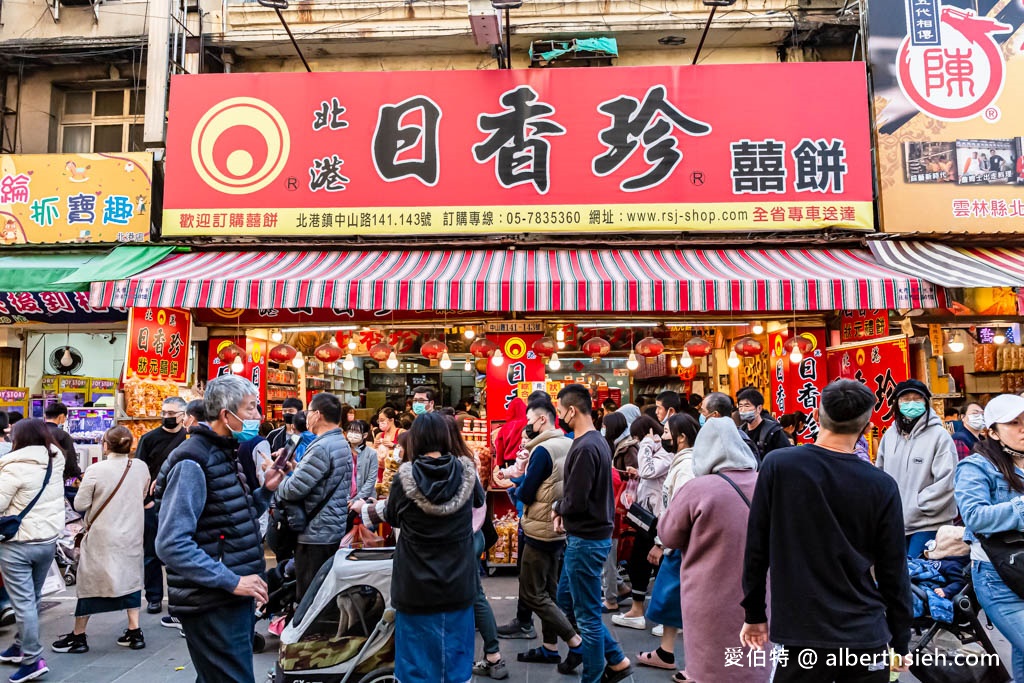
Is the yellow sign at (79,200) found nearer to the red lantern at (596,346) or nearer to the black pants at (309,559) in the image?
the black pants at (309,559)

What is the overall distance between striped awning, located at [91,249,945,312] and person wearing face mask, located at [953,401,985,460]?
4.98 ft

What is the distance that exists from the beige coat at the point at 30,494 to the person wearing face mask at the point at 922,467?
6.84 metres

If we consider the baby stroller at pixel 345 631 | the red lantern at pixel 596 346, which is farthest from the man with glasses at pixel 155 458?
the red lantern at pixel 596 346

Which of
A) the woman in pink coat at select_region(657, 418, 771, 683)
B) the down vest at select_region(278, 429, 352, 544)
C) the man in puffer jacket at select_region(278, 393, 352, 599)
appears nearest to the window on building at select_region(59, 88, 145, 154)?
the man in puffer jacket at select_region(278, 393, 352, 599)

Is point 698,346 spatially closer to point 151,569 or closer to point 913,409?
point 913,409

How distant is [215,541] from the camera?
3.53 meters

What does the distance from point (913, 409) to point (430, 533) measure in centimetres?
430

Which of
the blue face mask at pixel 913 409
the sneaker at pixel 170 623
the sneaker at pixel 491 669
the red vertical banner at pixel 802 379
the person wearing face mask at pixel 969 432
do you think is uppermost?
the red vertical banner at pixel 802 379

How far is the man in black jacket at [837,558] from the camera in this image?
2.99 meters

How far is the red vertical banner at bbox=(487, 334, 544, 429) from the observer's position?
11031 mm

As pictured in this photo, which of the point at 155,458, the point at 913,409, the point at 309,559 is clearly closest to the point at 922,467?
the point at 913,409

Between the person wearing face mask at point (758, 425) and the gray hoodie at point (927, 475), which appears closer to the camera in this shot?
the gray hoodie at point (927, 475)

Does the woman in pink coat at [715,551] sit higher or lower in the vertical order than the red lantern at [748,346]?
lower

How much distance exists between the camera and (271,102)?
1024 cm
